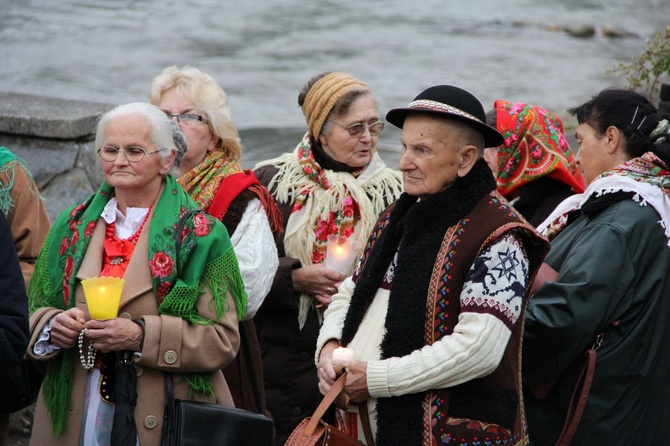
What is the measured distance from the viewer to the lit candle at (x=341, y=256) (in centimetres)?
467

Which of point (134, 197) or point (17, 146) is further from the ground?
point (134, 197)

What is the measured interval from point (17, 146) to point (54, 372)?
3086 mm

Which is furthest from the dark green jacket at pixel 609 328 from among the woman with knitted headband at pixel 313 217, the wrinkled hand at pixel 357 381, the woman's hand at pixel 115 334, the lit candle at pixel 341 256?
the woman's hand at pixel 115 334

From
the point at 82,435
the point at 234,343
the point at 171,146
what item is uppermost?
the point at 171,146

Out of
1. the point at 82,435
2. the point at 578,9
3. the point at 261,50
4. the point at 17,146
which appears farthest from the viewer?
the point at 578,9

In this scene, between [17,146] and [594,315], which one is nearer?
[594,315]

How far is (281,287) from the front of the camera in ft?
15.4

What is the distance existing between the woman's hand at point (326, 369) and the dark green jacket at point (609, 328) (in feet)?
2.59

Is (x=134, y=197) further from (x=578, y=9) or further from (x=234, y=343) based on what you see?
(x=578, y=9)

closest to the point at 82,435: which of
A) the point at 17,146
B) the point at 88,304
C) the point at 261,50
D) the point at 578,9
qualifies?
the point at 88,304

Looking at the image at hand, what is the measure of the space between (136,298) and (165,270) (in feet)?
0.48

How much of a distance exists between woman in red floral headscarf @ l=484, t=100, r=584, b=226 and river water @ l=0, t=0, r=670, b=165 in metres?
2.97

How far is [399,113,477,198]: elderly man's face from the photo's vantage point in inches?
136

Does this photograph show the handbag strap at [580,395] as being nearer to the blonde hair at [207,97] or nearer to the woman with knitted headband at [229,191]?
the woman with knitted headband at [229,191]
